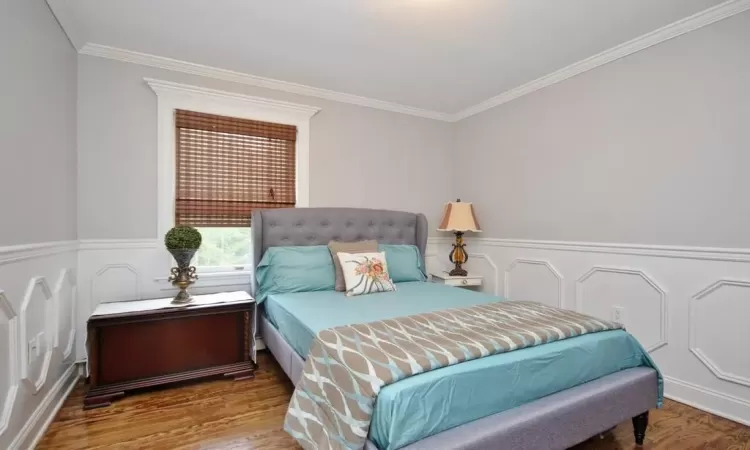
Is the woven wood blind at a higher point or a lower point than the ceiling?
lower

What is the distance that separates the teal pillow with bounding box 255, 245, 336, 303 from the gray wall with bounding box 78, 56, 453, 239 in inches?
25.4

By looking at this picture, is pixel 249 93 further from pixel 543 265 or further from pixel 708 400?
pixel 708 400

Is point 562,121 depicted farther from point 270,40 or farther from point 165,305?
point 165,305

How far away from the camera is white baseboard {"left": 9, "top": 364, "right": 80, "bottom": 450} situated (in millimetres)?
1697

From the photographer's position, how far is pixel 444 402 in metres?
1.31

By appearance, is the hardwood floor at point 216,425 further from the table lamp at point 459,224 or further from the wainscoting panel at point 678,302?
the table lamp at point 459,224

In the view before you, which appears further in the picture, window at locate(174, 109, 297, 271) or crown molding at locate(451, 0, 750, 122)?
window at locate(174, 109, 297, 271)

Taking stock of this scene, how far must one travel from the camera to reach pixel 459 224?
11.9ft

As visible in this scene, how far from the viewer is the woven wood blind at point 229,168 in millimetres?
2936

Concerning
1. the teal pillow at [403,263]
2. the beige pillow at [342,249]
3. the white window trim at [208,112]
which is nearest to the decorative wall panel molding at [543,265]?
the teal pillow at [403,263]

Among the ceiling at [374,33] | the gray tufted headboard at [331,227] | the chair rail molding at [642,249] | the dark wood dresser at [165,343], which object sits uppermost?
Answer: the ceiling at [374,33]

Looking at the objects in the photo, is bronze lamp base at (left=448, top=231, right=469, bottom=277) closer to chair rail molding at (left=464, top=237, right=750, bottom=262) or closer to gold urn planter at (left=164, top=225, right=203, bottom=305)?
chair rail molding at (left=464, top=237, right=750, bottom=262)

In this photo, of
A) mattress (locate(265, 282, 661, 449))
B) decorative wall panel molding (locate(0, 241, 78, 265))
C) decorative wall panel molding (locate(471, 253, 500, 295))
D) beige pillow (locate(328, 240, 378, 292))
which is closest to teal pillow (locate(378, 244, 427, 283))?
beige pillow (locate(328, 240, 378, 292))

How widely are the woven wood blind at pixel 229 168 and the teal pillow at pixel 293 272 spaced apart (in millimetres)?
497
